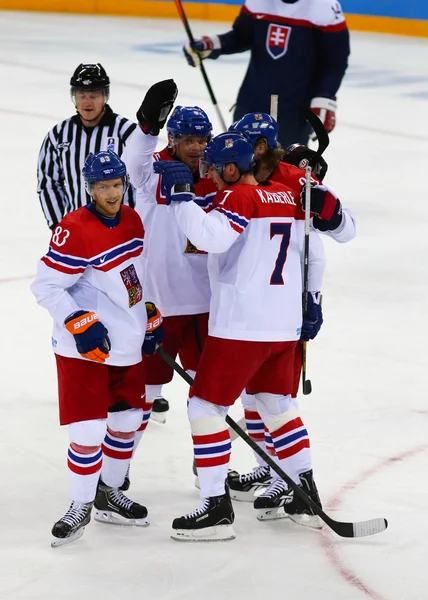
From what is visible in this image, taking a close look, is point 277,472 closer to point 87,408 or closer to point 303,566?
point 303,566

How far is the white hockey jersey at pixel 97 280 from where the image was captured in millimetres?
3064

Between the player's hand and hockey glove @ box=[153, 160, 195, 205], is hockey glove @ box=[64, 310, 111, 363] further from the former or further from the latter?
the player's hand

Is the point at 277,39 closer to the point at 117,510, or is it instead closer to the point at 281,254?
the point at 281,254

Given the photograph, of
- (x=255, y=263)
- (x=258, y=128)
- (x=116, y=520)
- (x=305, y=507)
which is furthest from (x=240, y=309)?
(x=116, y=520)

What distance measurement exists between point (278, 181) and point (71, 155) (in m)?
0.95

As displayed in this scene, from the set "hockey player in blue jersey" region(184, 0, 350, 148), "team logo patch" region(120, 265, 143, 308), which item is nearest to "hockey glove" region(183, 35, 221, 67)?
"hockey player in blue jersey" region(184, 0, 350, 148)

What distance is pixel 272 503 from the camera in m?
3.39

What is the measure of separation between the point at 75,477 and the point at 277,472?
0.59 metres

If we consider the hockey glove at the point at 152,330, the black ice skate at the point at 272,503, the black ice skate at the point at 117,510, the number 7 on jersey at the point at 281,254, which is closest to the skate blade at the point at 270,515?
the black ice skate at the point at 272,503

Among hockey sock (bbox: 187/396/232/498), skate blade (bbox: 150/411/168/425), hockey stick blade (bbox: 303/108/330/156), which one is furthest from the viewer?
skate blade (bbox: 150/411/168/425)

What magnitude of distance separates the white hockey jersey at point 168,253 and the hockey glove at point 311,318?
13.1 inches

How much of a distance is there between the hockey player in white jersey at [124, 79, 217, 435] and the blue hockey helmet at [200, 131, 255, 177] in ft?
0.66

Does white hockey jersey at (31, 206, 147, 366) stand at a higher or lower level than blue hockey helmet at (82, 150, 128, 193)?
lower

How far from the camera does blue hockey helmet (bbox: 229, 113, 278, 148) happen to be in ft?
10.6
